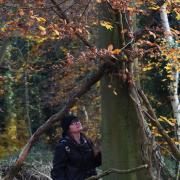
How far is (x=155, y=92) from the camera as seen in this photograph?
14648 mm

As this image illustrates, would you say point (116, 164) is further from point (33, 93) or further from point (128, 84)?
point (33, 93)

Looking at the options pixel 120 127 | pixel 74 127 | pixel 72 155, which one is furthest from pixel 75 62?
pixel 72 155

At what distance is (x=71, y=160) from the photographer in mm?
6324

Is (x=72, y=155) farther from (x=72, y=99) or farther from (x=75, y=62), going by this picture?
(x=75, y=62)

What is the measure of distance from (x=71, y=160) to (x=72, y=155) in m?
0.08

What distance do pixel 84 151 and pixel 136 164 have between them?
0.69 m

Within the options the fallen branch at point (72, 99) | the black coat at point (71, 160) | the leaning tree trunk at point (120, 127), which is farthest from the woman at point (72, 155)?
the fallen branch at point (72, 99)

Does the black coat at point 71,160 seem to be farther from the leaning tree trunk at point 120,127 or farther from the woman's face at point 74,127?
the leaning tree trunk at point 120,127

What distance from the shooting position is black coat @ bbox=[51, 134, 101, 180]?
20.5 ft

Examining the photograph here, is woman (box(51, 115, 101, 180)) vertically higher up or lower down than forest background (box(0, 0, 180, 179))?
lower down

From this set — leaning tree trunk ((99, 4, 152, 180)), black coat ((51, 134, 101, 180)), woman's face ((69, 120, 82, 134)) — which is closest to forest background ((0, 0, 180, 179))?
leaning tree trunk ((99, 4, 152, 180))

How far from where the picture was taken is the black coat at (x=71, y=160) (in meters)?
6.24

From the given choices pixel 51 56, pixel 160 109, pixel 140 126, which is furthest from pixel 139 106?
pixel 51 56

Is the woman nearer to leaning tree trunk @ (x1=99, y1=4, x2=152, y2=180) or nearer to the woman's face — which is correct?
the woman's face
